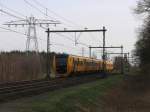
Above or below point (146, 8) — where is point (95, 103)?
below

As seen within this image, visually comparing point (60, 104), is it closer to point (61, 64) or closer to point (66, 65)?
point (66, 65)

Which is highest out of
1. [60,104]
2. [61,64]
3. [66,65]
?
[61,64]

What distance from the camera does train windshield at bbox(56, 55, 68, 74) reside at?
54.6m

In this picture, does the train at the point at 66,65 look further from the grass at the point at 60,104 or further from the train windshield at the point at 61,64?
the grass at the point at 60,104

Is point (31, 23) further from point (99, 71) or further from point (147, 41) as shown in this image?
point (99, 71)

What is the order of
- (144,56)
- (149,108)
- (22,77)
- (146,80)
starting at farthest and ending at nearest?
(144,56) < (146,80) < (22,77) < (149,108)

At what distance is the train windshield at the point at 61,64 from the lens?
5459cm

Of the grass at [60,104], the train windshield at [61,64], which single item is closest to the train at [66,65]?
the train windshield at [61,64]

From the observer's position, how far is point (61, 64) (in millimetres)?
54875

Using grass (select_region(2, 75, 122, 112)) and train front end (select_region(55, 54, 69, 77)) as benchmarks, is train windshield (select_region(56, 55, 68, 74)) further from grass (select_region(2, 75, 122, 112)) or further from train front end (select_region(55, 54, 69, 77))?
grass (select_region(2, 75, 122, 112))

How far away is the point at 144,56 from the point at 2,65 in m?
24.4

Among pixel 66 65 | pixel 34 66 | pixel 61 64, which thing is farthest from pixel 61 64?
pixel 34 66

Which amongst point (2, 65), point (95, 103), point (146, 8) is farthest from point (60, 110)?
point (146, 8)

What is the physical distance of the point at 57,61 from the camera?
55.3 metres
